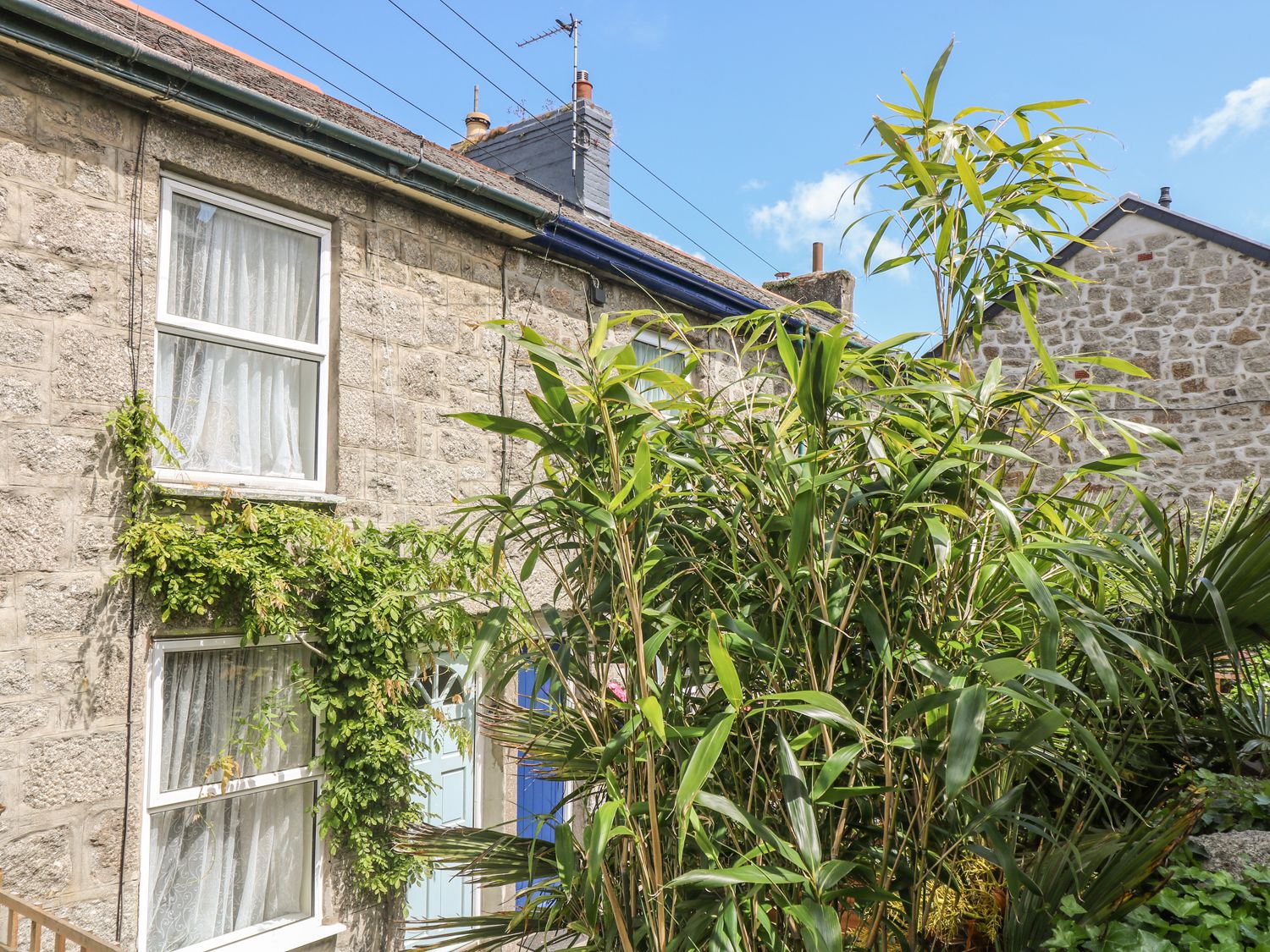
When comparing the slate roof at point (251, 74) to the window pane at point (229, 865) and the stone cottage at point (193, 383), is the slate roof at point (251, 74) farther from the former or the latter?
the window pane at point (229, 865)

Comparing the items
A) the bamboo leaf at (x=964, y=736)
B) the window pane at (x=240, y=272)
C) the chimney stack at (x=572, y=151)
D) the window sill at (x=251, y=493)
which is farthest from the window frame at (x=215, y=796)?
the chimney stack at (x=572, y=151)

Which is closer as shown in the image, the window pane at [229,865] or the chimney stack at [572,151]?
the window pane at [229,865]

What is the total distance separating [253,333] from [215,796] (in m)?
2.33

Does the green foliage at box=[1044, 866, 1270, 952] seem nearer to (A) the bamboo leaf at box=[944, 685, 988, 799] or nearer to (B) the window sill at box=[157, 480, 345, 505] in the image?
(A) the bamboo leaf at box=[944, 685, 988, 799]

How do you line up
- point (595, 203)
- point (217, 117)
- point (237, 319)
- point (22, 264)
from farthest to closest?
point (595, 203) < point (237, 319) < point (217, 117) < point (22, 264)

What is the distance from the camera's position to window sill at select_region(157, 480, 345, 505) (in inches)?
177

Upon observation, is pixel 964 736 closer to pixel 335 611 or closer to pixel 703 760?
pixel 703 760

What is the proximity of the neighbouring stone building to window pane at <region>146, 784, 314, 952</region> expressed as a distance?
7171 millimetres

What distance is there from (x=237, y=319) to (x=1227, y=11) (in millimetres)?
4870

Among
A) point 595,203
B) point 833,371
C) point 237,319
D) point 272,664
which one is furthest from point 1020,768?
point 595,203

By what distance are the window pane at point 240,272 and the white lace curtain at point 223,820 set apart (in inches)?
67.5

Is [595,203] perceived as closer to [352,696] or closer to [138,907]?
[352,696]

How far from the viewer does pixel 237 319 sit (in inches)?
197

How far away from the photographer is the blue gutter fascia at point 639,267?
650 cm
